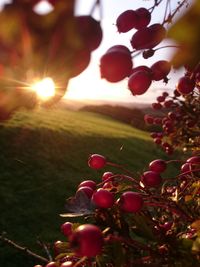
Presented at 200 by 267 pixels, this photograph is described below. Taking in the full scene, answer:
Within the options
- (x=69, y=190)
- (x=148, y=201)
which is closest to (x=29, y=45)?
(x=148, y=201)

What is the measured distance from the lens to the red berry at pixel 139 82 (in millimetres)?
913

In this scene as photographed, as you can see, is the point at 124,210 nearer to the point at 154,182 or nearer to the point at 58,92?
the point at 154,182

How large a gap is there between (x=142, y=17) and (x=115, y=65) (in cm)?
42

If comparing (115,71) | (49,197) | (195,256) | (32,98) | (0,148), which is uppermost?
(0,148)

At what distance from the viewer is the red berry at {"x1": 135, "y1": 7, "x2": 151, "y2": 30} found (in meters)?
1.05

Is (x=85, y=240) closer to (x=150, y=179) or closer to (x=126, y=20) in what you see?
(x=126, y=20)

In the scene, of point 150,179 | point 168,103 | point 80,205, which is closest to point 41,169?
point 168,103

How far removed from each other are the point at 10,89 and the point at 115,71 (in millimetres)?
268

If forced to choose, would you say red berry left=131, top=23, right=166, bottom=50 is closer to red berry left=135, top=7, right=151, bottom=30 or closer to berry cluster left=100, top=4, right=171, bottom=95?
berry cluster left=100, top=4, right=171, bottom=95

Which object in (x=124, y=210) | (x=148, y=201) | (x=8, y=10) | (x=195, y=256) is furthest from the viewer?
(x=148, y=201)

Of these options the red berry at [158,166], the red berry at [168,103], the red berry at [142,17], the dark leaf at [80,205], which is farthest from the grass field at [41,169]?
the red berry at [142,17]

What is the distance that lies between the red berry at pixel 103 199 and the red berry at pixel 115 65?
21.5 inches

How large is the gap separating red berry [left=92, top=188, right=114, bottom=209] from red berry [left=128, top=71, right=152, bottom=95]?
1.28ft

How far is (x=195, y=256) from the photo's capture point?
3.67ft
